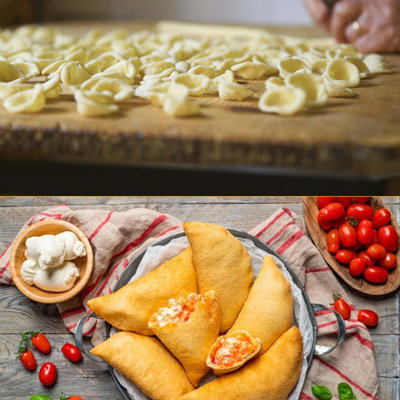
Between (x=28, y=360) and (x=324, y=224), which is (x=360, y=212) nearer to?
(x=324, y=224)

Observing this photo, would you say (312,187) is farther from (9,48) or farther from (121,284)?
(9,48)

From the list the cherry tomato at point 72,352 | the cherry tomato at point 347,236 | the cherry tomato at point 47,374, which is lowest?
the cherry tomato at point 47,374

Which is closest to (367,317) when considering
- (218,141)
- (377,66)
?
(377,66)

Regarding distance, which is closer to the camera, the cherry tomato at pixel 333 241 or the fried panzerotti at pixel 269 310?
the fried panzerotti at pixel 269 310

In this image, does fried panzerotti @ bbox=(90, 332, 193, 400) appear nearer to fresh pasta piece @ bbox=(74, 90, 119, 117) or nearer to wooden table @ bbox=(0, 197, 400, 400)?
wooden table @ bbox=(0, 197, 400, 400)

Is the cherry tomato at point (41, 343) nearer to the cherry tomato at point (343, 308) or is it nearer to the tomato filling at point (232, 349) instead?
the tomato filling at point (232, 349)

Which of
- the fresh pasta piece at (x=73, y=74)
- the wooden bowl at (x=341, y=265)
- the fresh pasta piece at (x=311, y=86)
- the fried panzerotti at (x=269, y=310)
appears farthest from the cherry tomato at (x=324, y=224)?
the fresh pasta piece at (x=73, y=74)
